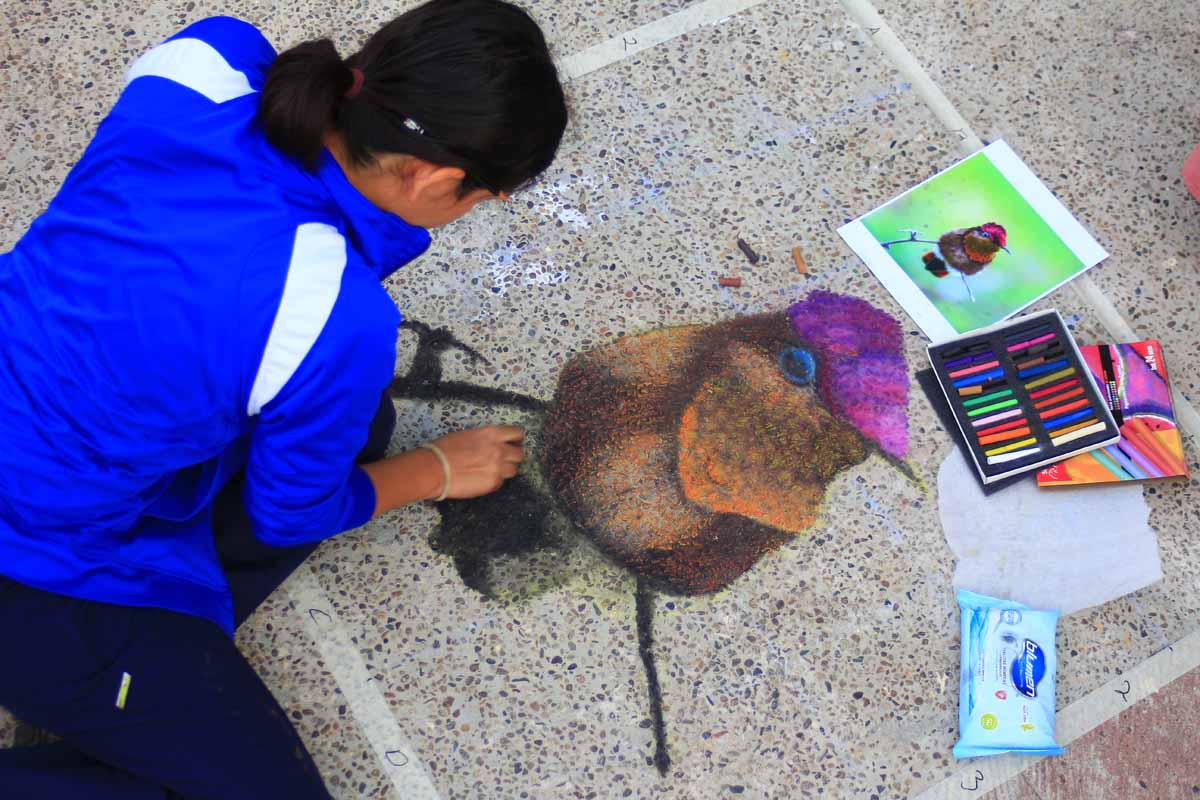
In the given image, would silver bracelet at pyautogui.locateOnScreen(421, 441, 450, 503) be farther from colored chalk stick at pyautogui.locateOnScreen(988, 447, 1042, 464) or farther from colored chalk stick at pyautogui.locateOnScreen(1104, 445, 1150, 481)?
colored chalk stick at pyautogui.locateOnScreen(1104, 445, 1150, 481)

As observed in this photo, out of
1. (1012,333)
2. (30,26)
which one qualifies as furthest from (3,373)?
(1012,333)

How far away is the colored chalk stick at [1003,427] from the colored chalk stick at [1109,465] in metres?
0.17

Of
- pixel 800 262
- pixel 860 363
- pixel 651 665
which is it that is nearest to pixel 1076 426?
pixel 860 363

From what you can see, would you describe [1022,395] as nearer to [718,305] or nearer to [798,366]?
[798,366]

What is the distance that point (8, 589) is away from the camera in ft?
4.93

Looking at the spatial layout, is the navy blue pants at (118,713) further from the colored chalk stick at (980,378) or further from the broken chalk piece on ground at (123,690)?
the colored chalk stick at (980,378)

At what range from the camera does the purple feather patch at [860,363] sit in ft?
6.93

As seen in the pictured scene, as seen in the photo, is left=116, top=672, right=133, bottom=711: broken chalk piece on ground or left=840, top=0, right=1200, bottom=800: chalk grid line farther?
left=840, top=0, right=1200, bottom=800: chalk grid line

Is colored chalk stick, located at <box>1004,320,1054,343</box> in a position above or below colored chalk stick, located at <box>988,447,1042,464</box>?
above

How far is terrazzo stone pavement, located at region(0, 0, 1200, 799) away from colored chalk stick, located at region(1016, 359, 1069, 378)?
0.71 ft

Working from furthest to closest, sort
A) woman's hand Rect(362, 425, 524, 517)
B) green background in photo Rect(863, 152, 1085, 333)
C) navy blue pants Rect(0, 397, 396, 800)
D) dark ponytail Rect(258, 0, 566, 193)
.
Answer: green background in photo Rect(863, 152, 1085, 333) → woman's hand Rect(362, 425, 524, 517) → navy blue pants Rect(0, 397, 396, 800) → dark ponytail Rect(258, 0, 566, 193)

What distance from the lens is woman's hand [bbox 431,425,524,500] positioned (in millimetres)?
1863

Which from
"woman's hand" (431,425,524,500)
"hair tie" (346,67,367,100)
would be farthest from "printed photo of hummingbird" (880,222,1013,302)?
"hair tie" (346,67,367,100)

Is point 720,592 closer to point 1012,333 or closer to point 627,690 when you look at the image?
point 627,690
